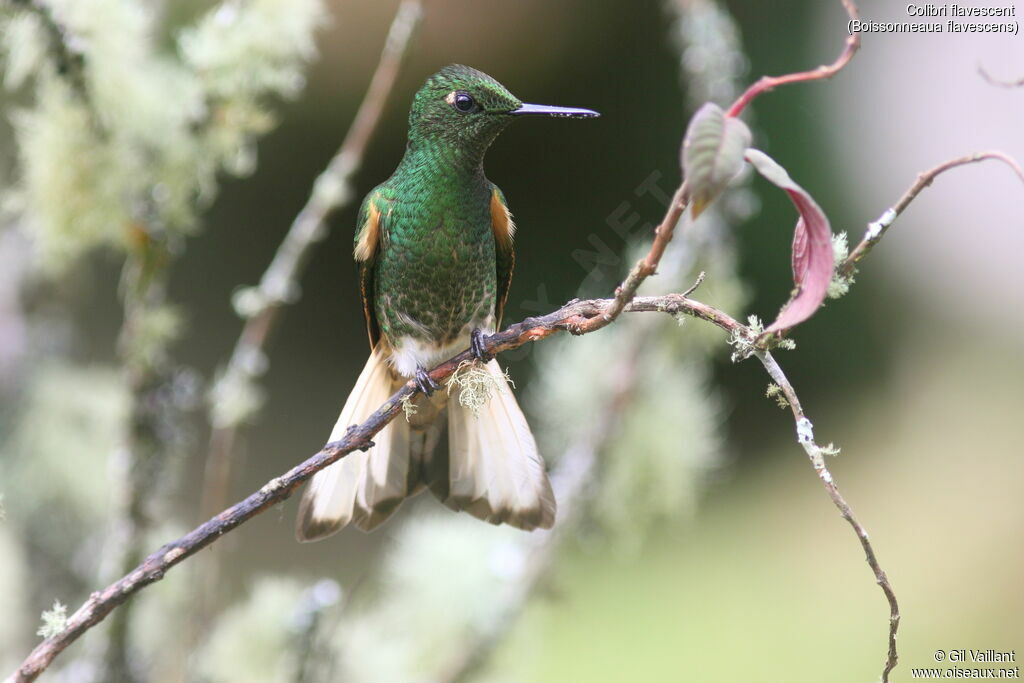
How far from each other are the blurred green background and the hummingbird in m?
0.91

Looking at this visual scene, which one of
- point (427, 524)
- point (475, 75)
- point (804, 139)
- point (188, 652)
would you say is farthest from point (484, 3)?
point (804, 139)

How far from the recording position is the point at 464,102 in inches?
38.0

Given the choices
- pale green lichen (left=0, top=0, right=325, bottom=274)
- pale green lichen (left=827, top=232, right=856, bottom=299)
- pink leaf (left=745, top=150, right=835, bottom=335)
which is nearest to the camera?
Answer: pink leaf (left=745, top=150, right=835, bottom=335)

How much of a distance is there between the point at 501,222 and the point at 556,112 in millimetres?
425

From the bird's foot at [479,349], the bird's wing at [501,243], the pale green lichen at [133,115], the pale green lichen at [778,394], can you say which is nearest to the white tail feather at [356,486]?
the bird's foot at [479,349]

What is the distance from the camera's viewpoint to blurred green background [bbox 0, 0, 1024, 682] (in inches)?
103

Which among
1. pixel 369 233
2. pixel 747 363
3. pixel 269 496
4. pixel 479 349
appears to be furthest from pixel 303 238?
pixel 747 363

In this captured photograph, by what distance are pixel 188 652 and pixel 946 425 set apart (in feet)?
11.5

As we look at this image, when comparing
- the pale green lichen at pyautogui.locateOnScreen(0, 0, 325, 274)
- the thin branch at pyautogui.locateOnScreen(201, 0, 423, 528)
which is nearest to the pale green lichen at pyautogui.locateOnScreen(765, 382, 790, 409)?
the thin branch at pyautogui.locateOnScreen(201, 0, 423, 528)

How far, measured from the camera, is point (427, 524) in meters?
1.86

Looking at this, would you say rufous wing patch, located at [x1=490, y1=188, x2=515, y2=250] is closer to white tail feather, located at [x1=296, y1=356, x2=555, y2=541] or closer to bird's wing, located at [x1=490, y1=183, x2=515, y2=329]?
bird's wing, located at [x1=490, y1=183, x2=515, y2=329]

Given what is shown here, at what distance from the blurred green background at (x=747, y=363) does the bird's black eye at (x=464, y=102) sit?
42.8 inches

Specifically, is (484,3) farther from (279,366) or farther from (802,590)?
(802,590)

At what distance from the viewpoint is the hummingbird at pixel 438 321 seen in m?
0.97
